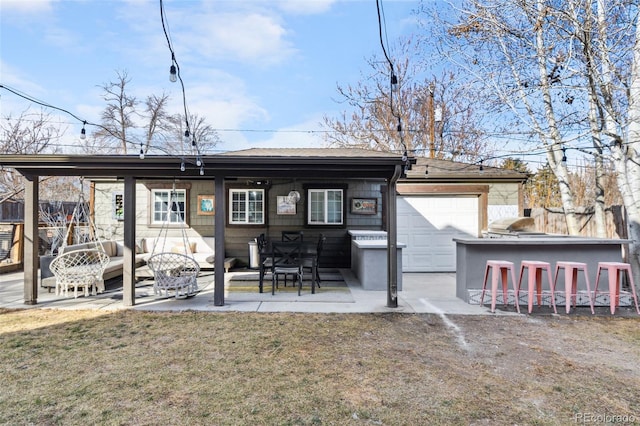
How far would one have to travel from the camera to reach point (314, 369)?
10.6 ft

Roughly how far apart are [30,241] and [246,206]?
4611mm

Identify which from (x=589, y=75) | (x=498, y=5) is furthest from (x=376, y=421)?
(x=498, y=5)

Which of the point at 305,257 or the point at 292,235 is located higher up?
the point at 292,235

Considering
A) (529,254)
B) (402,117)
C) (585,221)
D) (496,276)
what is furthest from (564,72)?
(402,117)

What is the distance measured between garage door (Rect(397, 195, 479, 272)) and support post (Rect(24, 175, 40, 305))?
7.28m

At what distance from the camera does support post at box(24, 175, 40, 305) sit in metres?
5.25

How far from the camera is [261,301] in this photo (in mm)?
5652

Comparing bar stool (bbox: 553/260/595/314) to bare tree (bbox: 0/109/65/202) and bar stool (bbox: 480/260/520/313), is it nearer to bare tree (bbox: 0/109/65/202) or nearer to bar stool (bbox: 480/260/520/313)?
bar stool (bbox: 480/260/520/313)

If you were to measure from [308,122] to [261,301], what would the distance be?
1213cm

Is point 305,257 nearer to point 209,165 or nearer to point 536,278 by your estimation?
point 209,165

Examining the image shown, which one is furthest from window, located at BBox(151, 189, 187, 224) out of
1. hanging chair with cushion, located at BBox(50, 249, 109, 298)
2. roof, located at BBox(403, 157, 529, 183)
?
roof, located at BBox(403, 157, 529, 183)

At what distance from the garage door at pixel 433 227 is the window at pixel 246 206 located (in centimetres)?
366

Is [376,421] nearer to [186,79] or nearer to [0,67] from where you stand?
[186,79]

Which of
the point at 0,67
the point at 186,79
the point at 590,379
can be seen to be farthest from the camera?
the point at 0,67
